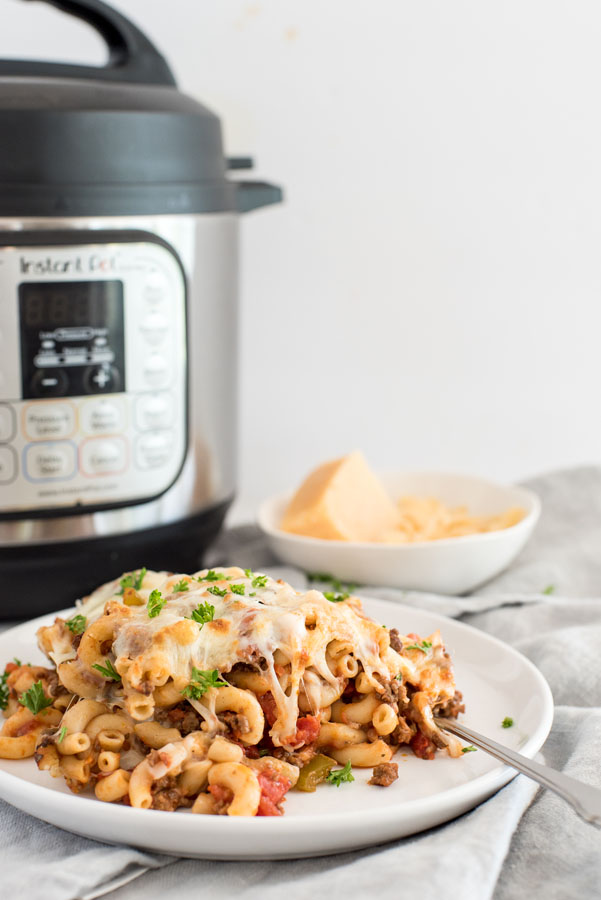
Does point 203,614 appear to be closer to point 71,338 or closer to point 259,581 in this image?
point 259,581

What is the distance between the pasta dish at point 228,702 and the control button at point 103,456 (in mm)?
233

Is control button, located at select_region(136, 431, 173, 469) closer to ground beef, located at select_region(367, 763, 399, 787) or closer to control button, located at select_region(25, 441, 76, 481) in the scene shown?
control button, located at select_region(25, 441, 76, 481)

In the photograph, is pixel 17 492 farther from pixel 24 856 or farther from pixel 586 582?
pixel 586 582

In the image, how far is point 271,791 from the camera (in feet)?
2.05

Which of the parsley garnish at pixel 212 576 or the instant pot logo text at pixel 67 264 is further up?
the instant pot logo text at pixel 67 264

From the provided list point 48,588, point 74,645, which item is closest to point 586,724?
→ point 74,645

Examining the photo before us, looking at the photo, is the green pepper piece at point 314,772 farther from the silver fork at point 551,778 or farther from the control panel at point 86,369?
the control panel at point 86,369

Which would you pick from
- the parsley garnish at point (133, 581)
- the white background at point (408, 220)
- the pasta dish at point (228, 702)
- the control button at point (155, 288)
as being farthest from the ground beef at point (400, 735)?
the white background at point (408, 220)

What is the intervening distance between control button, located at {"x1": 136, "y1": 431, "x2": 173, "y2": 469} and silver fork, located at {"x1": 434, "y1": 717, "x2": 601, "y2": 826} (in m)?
0.41

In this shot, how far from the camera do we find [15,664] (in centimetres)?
82

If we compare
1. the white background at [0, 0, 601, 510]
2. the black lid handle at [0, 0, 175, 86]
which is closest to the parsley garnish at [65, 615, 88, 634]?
the black lid handle at [0, 0, 175, 86]

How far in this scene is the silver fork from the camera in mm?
584

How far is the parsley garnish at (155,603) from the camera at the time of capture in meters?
0.69

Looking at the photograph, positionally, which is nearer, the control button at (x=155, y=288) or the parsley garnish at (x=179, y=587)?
the parsley garnish at (x=179, y=587)
